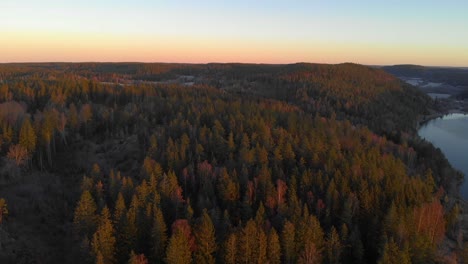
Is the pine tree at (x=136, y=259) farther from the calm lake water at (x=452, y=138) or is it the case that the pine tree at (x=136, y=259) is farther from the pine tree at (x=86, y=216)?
the calm lake water at (x=452, y=138)

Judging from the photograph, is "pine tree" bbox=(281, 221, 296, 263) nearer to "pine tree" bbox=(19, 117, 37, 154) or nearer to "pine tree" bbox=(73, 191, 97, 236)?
"pine tree" bbox=(73, 191, 97, 236)

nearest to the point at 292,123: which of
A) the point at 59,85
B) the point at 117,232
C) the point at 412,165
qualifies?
the point at 412,165

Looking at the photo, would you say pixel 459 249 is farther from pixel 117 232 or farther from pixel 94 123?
pixel 94 123

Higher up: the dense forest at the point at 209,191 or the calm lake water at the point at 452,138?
the dense forest at the point at 209,191

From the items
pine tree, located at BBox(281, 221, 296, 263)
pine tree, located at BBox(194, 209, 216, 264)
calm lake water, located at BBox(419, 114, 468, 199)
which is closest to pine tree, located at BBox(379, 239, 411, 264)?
pine tree, located at BBox(281, 221, 296, 263)

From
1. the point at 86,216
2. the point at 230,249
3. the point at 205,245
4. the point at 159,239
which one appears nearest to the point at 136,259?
the point at 159,239

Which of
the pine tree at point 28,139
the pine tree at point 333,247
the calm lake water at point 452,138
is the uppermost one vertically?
the pine tree at point 28,139

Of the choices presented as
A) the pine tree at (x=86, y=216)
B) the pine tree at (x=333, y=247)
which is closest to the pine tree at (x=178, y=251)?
the pine tree at (x=86, y=216)
